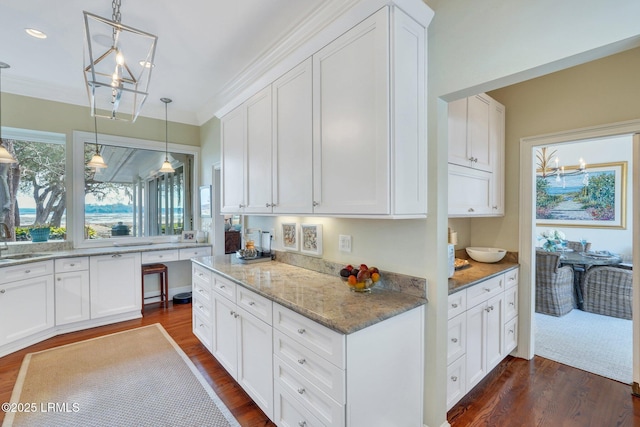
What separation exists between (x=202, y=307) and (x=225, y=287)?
2.27 ft

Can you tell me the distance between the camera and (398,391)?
1.64m

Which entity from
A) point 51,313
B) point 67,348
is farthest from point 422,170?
point 51,313

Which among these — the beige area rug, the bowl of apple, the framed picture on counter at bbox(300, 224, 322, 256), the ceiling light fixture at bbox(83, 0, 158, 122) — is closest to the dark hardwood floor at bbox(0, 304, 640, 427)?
the beige area rug

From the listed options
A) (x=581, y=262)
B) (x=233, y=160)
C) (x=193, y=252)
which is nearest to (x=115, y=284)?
(x=193, y=252)

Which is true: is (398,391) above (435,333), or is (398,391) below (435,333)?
below

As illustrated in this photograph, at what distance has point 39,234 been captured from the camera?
3.62m

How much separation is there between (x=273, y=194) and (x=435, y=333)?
1543 mm

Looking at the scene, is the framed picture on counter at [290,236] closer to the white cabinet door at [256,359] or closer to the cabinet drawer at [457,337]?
the white cabinet door at [256,359]

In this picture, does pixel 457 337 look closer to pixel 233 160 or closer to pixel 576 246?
pixel 233 160

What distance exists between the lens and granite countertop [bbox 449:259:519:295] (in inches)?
80.2

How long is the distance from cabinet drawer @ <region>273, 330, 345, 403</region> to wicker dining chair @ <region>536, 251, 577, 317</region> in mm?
3633

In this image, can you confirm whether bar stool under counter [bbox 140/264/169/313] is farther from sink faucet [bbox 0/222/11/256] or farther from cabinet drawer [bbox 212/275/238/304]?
cabinet drawer [bbox 212/275/238/304]

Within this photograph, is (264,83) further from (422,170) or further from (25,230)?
(25,230)

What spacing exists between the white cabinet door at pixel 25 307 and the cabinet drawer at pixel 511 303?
4840 millimetres
